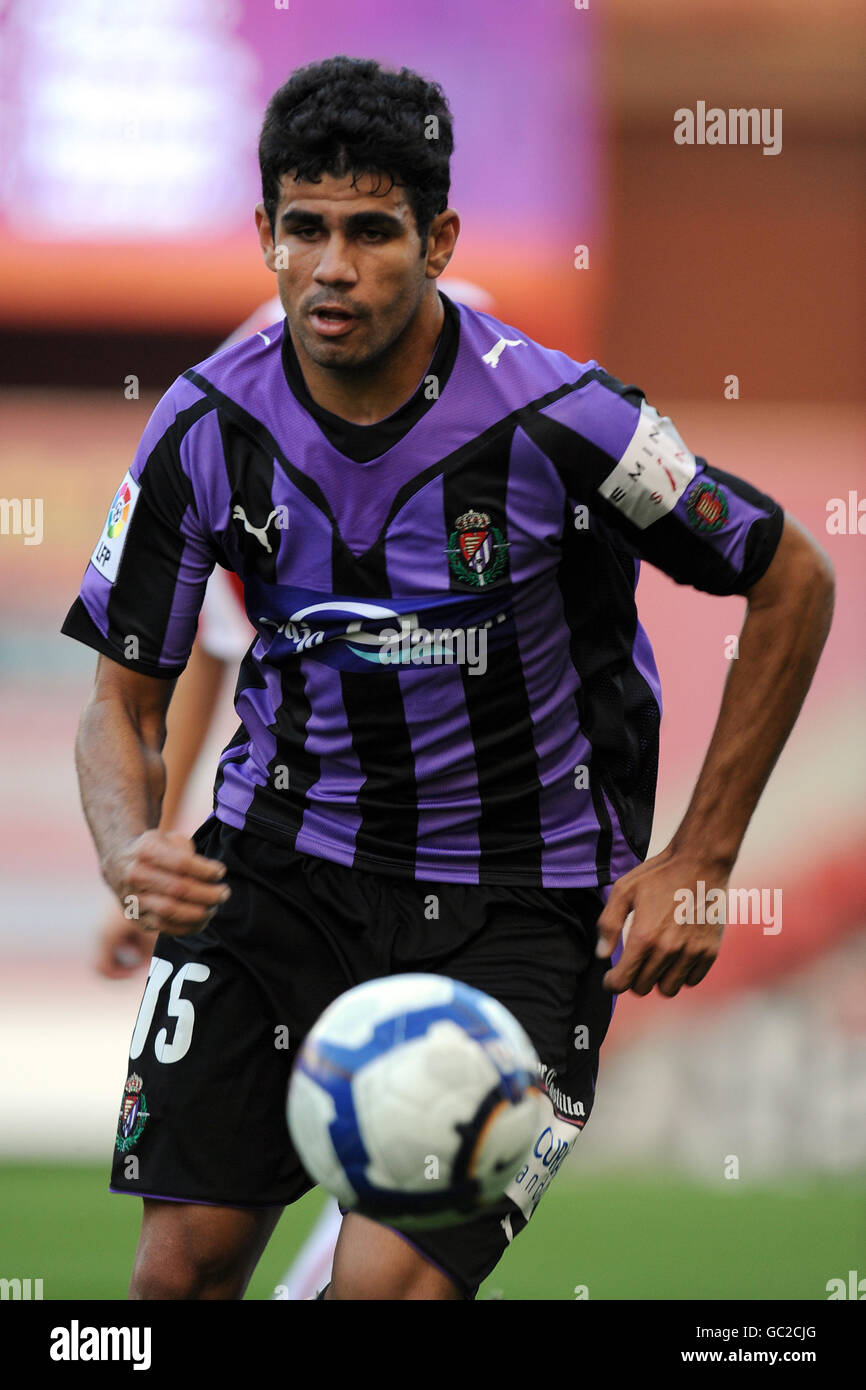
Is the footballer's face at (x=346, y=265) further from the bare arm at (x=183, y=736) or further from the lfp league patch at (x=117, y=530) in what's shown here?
the bare arm at (x=183, y=736)

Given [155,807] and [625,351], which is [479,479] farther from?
[625,351]

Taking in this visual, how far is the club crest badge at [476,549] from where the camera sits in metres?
3.01

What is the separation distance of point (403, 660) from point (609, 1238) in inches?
141

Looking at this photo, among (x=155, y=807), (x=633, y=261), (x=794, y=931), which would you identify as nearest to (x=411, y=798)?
(x=155, y=807)

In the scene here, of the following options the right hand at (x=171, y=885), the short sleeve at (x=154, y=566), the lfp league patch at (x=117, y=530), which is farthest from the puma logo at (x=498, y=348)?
the right hand at (x=171, y=885)

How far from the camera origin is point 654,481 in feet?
9.69

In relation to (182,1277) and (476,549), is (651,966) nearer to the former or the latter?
(476,549)

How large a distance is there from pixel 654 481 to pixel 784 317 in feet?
17.4

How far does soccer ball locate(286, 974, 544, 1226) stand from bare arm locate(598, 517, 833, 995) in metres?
0.42

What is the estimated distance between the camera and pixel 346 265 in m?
2.92

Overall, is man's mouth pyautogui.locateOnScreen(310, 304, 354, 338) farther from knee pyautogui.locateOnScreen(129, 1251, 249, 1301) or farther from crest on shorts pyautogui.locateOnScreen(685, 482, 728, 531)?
knee pyautogui.locateOnScreen(129, 1251, 249, 1301)

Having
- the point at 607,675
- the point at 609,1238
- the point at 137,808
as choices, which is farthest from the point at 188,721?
the point at 609,1238

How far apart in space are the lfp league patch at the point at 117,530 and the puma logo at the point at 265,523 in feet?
0.68
